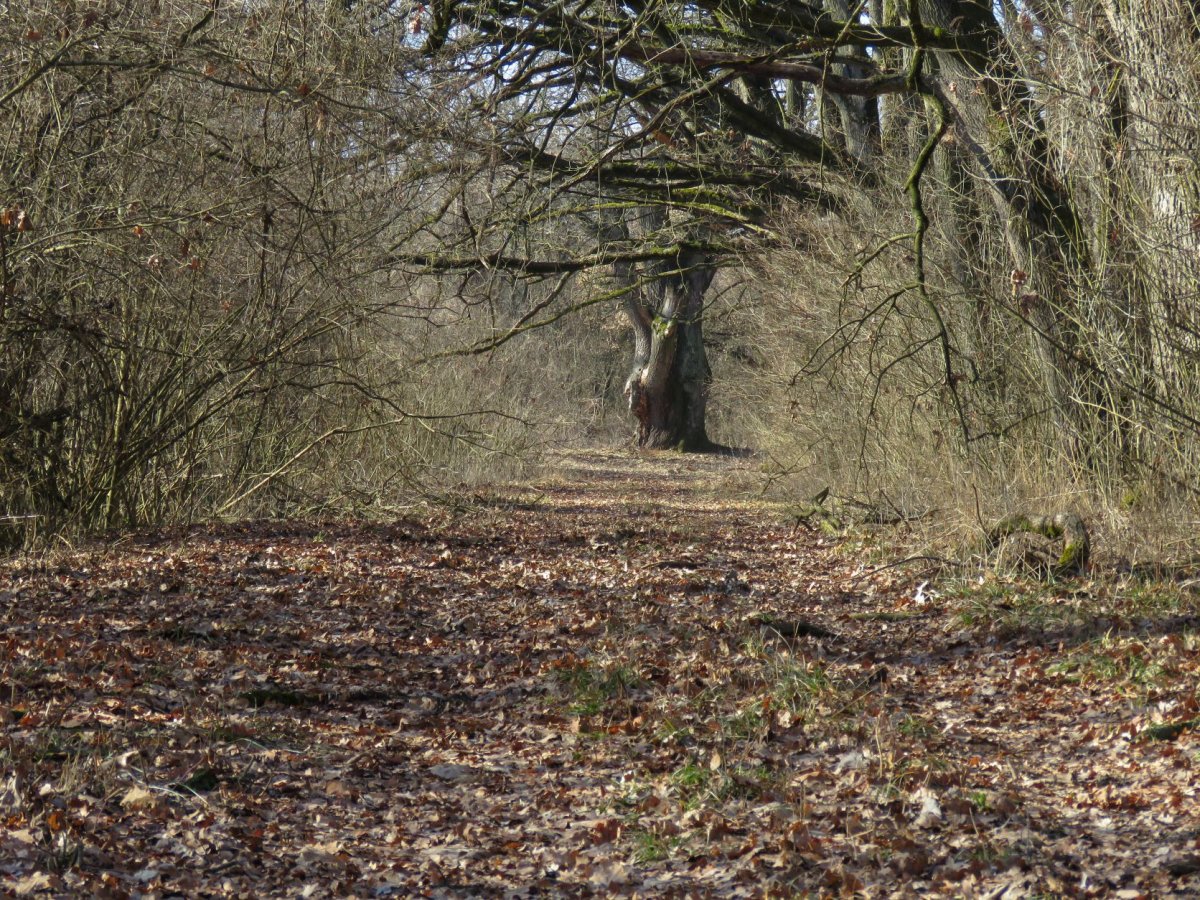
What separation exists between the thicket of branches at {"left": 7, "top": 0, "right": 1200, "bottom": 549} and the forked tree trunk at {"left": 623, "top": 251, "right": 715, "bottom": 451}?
44.0ft

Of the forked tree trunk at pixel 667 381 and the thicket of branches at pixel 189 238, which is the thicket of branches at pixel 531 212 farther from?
the forked tree trunk at pixel 667 381

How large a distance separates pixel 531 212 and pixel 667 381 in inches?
647

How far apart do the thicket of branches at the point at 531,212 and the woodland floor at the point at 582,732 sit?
1.52 meters

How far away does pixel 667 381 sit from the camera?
92.0ft

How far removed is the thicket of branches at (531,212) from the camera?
7742 millimetres

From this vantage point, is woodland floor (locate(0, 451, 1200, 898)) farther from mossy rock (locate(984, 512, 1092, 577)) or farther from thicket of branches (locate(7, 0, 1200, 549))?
thicket of branches (locate(7, 0, 1200, 549))

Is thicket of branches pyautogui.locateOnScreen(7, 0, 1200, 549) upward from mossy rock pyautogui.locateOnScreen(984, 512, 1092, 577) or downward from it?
upward

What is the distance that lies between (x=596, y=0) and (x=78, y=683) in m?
6.99

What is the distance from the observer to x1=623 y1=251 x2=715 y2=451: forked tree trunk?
91.4 ft

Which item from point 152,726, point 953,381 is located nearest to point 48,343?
point 152,726

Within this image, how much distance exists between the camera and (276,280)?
10336mm

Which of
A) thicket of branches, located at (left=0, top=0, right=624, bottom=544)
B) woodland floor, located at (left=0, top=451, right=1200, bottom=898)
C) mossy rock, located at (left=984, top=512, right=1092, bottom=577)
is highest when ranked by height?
thicket of branches, located at (left=0, top=0, right=624, bottom=544)

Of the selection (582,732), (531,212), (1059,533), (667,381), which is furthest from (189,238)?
(667,381)

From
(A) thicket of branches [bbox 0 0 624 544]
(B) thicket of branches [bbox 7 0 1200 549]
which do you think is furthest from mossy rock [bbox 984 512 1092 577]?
(A) thicket of branches [bbox 0 0 624 544]
